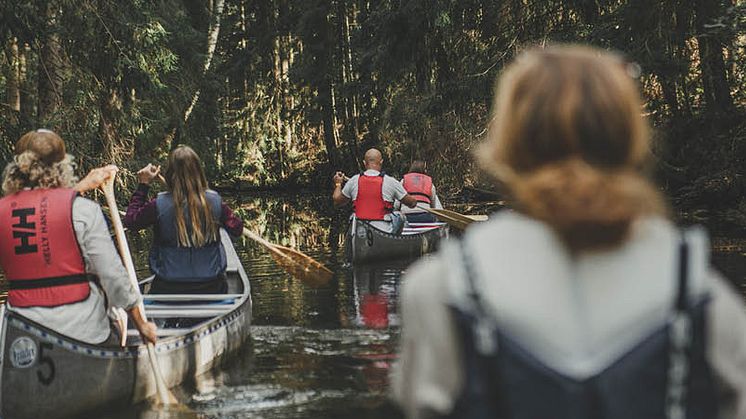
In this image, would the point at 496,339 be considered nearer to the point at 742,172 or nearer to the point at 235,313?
the point at 235,313

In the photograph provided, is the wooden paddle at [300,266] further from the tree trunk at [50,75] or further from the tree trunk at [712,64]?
the tree trunk at [712,64]

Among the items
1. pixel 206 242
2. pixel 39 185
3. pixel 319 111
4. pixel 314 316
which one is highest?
pixel 319 111

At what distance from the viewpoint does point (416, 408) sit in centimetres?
139

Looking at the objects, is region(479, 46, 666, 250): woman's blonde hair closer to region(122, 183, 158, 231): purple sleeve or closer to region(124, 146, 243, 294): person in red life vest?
region(124, 146, 243, 294): person in red life vest

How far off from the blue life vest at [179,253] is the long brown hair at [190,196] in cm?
4

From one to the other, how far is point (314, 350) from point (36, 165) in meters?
3.12

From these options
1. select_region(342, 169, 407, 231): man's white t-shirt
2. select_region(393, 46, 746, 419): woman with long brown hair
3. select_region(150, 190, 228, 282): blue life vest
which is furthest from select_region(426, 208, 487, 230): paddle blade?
select_region(393, 46, 746, 419): woman with long brown hair

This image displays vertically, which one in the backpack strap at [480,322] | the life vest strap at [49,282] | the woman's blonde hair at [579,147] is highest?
the woman's blonde hair at [579,147]

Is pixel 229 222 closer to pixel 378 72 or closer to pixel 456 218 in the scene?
pixel 456 218

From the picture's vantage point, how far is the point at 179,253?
23.5 ft

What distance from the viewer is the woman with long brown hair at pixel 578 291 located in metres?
1.30

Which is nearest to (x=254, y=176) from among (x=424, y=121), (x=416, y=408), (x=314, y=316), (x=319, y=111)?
(x=319, y=111)

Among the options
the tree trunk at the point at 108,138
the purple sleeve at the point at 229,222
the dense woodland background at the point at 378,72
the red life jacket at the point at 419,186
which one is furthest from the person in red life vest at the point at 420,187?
the purple sleeve at the point at 229,222

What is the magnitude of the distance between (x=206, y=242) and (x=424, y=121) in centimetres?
A: 1640
